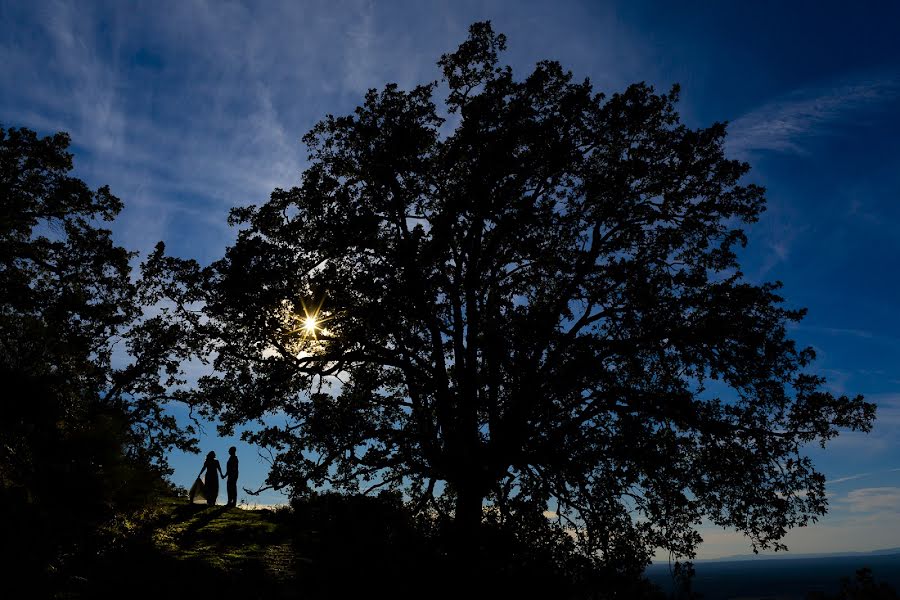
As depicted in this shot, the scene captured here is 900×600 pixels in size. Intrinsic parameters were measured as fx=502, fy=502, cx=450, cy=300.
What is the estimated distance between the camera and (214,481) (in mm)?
20500

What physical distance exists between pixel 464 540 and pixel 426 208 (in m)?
10.2

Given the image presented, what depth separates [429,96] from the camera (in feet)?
53.8

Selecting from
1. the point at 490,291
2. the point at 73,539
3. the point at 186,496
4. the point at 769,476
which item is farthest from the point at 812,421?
the point at 186,496

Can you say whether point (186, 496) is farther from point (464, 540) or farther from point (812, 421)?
point (812, 421)

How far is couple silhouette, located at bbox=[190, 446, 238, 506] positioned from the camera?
66.9 feet

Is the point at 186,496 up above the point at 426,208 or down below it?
below

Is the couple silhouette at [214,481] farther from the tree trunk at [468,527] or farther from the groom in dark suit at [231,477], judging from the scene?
the tree trunk at [468,527]

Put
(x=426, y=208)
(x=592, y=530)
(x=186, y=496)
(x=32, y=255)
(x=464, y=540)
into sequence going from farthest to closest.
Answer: (x=186, y=496), (x=32, y=255), (x=426, y=208), (x=592, y=530), (x=464, y=540)

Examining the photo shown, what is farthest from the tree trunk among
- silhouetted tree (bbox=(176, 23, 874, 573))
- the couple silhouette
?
the couple silhouette

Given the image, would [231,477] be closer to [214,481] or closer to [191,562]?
[214,481]

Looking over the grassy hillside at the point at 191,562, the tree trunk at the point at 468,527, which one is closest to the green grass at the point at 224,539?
the grassy hillside at the point at 191,562

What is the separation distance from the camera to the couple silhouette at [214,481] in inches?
803

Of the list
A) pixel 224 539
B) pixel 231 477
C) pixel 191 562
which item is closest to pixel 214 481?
pixel 231 477

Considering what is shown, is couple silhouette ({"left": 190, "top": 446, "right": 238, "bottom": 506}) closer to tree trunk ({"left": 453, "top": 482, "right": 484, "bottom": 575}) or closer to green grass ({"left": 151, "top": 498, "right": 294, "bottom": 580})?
green grass ({"left": 151, "top": 498, "right": 294, "bottom": 580})
